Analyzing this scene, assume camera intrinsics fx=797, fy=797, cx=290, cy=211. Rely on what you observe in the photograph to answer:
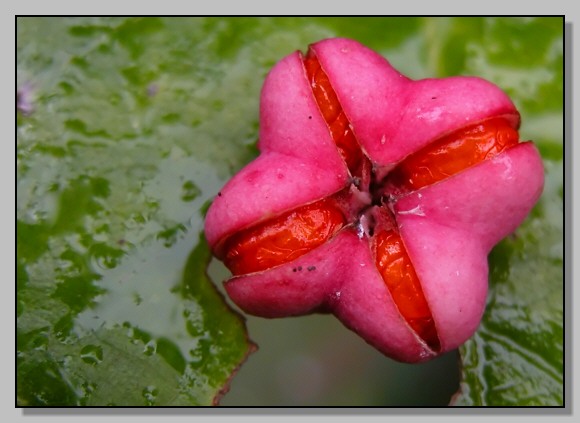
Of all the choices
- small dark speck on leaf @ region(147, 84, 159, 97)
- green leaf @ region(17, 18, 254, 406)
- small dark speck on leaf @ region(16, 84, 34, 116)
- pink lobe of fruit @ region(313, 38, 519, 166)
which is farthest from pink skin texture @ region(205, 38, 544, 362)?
small dark speck on leaf @ region(16, 84, 34, 116)

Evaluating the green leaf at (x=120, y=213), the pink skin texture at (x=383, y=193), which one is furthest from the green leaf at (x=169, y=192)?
the pink skin texture at (x=383, y=193)

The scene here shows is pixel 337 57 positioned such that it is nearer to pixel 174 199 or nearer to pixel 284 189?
pixel 284 189

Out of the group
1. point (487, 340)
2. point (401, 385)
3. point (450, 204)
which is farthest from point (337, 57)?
point (401, 385)

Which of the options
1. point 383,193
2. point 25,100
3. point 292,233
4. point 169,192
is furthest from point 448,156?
point 25,100

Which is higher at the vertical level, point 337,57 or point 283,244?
point 337,57

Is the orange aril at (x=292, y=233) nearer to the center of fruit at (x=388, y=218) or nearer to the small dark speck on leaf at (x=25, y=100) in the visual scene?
the center of fruit at (x=388, y=218)

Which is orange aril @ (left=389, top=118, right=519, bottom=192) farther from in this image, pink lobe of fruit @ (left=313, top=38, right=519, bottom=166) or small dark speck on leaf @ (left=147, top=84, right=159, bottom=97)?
small dark speck on leaf @ (left=147, top=84, right=159, bottom=97)
